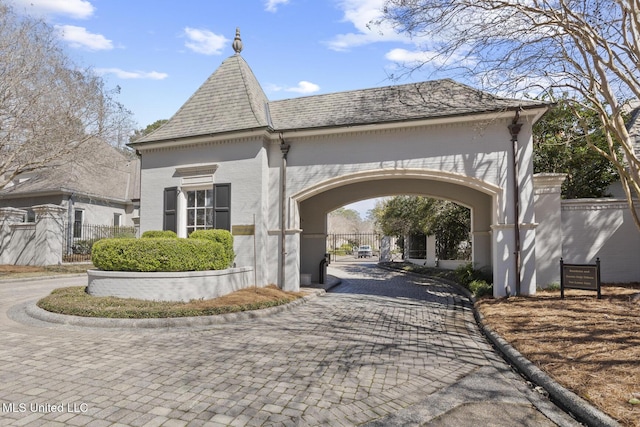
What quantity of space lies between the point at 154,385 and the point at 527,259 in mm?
9313

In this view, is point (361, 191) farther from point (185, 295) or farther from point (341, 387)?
point (341, 387)

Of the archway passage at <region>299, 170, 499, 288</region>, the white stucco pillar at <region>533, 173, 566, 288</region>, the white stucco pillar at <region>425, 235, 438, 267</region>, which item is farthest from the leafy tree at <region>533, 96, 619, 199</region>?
the white stucco pillar at <region>425, 235, 438, 267</region>

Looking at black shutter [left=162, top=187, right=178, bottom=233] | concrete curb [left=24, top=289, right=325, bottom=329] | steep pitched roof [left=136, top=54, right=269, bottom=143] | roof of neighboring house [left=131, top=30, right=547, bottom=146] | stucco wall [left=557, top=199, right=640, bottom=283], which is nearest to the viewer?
concrete curb [left=24, top=289, right=325, bottom=329]

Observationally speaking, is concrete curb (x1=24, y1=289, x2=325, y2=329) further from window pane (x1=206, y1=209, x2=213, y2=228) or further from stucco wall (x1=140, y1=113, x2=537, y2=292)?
window pane (x1=206, y1=209, x2=213, y2=228)

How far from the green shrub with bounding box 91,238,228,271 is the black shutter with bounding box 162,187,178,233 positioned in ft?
9.38

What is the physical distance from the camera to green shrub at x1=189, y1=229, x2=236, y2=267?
10.8 metres

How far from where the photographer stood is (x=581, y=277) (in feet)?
29.9

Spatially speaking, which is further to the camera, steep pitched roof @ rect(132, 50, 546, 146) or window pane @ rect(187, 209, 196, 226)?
window pane @ rect(187, 209, 196, 226)

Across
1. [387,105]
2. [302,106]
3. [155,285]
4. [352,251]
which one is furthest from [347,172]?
[352,251]

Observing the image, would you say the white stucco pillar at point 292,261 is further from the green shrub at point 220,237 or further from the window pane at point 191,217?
the window pane at point 191,217

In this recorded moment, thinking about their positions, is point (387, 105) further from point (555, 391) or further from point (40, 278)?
point (40, 278)

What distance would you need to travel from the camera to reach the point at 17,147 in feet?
50.7

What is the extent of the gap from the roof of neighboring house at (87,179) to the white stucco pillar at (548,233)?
62.5ft

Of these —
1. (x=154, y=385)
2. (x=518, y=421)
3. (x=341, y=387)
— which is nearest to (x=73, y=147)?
(x=154, y=385)
